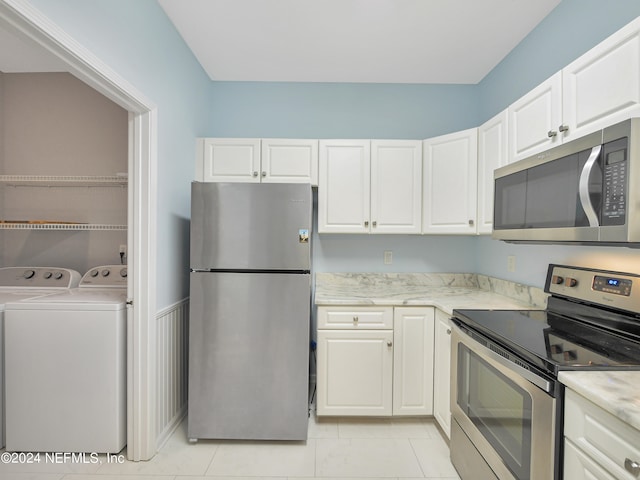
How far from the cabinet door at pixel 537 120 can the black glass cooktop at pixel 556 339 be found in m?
0.82

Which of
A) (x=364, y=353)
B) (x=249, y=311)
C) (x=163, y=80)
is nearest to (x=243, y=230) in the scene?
(x=249, y=311)

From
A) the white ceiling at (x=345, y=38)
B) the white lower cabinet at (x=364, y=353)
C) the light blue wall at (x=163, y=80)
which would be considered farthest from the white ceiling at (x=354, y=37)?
the white lower cabinet at (x=364, y=353)

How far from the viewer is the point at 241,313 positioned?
200cm

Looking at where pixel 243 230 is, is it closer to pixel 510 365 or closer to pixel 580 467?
pixel 510 365

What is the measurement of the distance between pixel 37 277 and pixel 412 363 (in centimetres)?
269

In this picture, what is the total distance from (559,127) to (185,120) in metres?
2.16

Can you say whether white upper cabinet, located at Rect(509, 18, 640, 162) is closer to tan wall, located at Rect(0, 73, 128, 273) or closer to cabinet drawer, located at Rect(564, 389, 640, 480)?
cabinet drawer, located at Rect(564, 389, 640, 480)

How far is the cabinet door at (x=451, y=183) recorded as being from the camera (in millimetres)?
2236

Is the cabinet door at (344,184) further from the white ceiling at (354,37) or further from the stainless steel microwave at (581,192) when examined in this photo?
the stainless steel microwave at (581,192)

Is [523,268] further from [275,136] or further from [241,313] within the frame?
[275,136]

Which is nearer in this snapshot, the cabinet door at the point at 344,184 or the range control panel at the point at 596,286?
the range control panel at the point at 596,286

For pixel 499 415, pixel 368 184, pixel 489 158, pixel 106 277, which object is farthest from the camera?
pixel 368 184

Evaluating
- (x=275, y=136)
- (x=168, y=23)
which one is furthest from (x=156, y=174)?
(x=275, y=136)

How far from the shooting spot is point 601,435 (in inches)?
34.5
